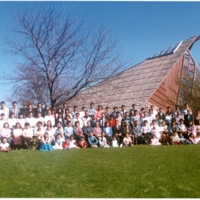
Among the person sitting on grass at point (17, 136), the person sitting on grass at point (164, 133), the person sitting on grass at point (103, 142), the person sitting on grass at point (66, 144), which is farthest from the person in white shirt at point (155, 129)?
the person sitting on grass at point (17, 136)

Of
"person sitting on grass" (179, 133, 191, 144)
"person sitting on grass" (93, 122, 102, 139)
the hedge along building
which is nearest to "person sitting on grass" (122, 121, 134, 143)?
"person sitting on grass" (93, 122, 102, 139)

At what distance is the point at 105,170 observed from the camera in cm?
564

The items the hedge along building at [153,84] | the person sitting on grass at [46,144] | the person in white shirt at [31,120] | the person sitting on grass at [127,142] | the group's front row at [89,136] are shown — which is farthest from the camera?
the hedge along building at [153,84]

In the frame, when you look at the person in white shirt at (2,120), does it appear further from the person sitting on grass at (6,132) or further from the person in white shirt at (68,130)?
the person in white shirt at (68,130)

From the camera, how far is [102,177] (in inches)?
200

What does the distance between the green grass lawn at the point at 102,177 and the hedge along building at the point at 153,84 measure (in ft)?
35.2

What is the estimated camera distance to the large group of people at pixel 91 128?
9.91m

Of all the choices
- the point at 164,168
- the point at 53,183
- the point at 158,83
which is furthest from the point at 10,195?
the point at 158,83

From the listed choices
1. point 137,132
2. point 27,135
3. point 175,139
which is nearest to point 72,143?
point 27,135

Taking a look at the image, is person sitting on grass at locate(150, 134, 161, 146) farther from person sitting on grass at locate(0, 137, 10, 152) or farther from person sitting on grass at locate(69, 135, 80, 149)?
person sitting on grass at locate(0, 137, 10, 152)

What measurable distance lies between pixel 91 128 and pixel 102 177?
18.3ft

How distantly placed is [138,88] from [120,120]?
9.50m

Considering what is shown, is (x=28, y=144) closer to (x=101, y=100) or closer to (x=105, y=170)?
(x=105, y=170)

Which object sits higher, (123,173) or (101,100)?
(101,100)
